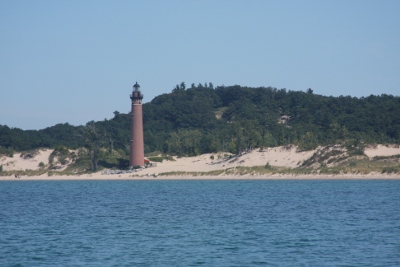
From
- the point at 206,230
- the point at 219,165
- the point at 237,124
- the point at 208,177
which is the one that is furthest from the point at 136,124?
the point at 206,230

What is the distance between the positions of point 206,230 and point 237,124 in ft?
206

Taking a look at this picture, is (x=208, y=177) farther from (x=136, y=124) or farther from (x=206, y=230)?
(x=206, y=230)

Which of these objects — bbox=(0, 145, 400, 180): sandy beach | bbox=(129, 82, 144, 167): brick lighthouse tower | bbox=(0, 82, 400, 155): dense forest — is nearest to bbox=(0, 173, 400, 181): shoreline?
bbox=(0, 145, 400, 180): sandy beach

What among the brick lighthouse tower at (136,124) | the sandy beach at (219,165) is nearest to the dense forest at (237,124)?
the sandy beach at (219,165)

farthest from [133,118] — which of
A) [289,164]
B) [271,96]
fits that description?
[271,96]

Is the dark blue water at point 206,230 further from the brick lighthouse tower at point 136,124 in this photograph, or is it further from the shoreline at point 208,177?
the brick lighthouse tower at point 136,124

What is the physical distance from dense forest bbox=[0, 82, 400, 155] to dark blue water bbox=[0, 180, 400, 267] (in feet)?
122

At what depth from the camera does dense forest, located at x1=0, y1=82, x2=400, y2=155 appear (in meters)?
94.8

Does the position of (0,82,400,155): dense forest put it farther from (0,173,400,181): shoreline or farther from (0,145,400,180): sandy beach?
(0,173,400,181): shoreline

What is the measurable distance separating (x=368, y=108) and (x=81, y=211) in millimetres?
76016

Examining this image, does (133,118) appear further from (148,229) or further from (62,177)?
(148,229)

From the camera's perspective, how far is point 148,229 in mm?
34969

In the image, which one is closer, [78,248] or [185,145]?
[78,248]

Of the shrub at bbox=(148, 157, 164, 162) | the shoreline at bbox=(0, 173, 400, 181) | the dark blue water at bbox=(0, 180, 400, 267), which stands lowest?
the dark blue water at bbox=(0, 180, 400, 267)
